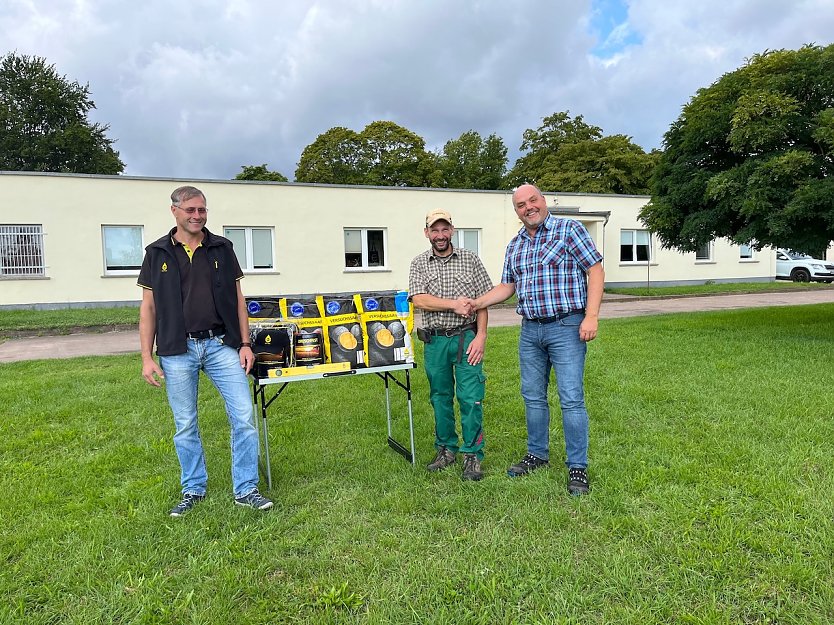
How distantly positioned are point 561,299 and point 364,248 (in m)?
16.0

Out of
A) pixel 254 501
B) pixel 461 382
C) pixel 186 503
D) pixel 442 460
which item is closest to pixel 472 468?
pixel 442 460

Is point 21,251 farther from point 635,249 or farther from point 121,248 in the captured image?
point 635,249

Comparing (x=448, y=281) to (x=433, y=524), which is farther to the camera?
(x=448, y=281)

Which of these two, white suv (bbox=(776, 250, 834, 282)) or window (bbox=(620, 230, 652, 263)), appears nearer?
window (bbox=(620, 230, 652, 263))

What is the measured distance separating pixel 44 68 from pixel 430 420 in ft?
146

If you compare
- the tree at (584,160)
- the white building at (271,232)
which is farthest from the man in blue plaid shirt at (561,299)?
the tree at (584,160)

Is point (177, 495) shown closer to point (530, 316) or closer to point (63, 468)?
point (63, 468)

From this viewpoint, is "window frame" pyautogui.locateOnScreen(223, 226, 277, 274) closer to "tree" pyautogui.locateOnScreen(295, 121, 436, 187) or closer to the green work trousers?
the green work trousers

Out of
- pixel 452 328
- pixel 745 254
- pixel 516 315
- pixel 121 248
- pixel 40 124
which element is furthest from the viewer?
pixel 40 124

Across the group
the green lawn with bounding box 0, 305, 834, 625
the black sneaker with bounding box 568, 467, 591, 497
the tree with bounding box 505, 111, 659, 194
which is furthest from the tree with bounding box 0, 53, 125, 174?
the black sneaker with bounding box 568, 467, 591, 497

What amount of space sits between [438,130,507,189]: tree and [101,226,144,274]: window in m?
32.5

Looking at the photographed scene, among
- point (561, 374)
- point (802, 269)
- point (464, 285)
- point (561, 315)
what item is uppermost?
point (802, 269)

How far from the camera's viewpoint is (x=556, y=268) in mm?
3391

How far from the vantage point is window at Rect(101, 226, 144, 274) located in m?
16.2
